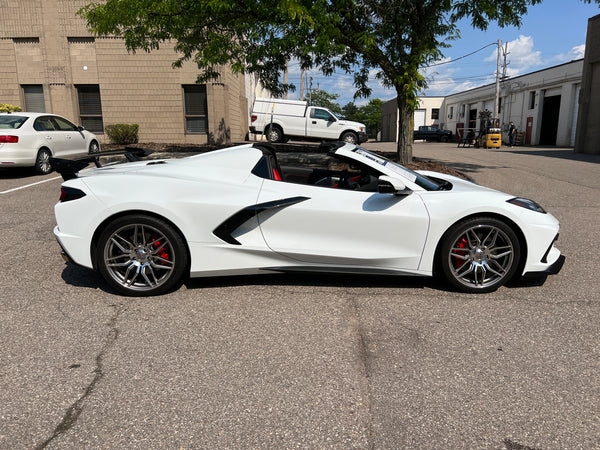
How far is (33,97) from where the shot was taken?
20.0m

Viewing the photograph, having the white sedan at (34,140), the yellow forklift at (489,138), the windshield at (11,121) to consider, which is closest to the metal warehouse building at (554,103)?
the yellow forklift at (489,138)

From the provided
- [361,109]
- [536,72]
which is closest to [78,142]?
[536,72]

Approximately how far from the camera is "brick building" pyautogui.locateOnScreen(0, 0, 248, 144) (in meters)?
19.1

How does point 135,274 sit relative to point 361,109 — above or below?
below

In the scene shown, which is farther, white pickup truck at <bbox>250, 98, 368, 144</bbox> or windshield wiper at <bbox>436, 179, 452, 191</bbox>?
white pickup truck at <bbox>250, 98, 368, 144</bbox>

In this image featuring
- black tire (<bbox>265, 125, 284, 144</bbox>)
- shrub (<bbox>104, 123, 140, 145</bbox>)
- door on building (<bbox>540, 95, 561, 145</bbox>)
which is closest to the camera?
shrub (<bbox>104, 123, 140, 145</bbox>)

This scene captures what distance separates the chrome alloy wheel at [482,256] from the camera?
402 cm

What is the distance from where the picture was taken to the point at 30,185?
974 centimetres

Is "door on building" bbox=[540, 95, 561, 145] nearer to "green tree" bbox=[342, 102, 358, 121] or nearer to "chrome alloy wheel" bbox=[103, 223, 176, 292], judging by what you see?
"chrome alloy wheel" bbox=[103, 223, 176, 292]

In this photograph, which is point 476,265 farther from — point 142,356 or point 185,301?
point 142,356

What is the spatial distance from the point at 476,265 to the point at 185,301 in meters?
2.57

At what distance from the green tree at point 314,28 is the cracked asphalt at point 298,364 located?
5.40 meters

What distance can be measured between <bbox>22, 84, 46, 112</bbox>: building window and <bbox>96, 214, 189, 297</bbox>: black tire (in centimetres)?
1952

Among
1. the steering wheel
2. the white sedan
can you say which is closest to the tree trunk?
the white sedan
